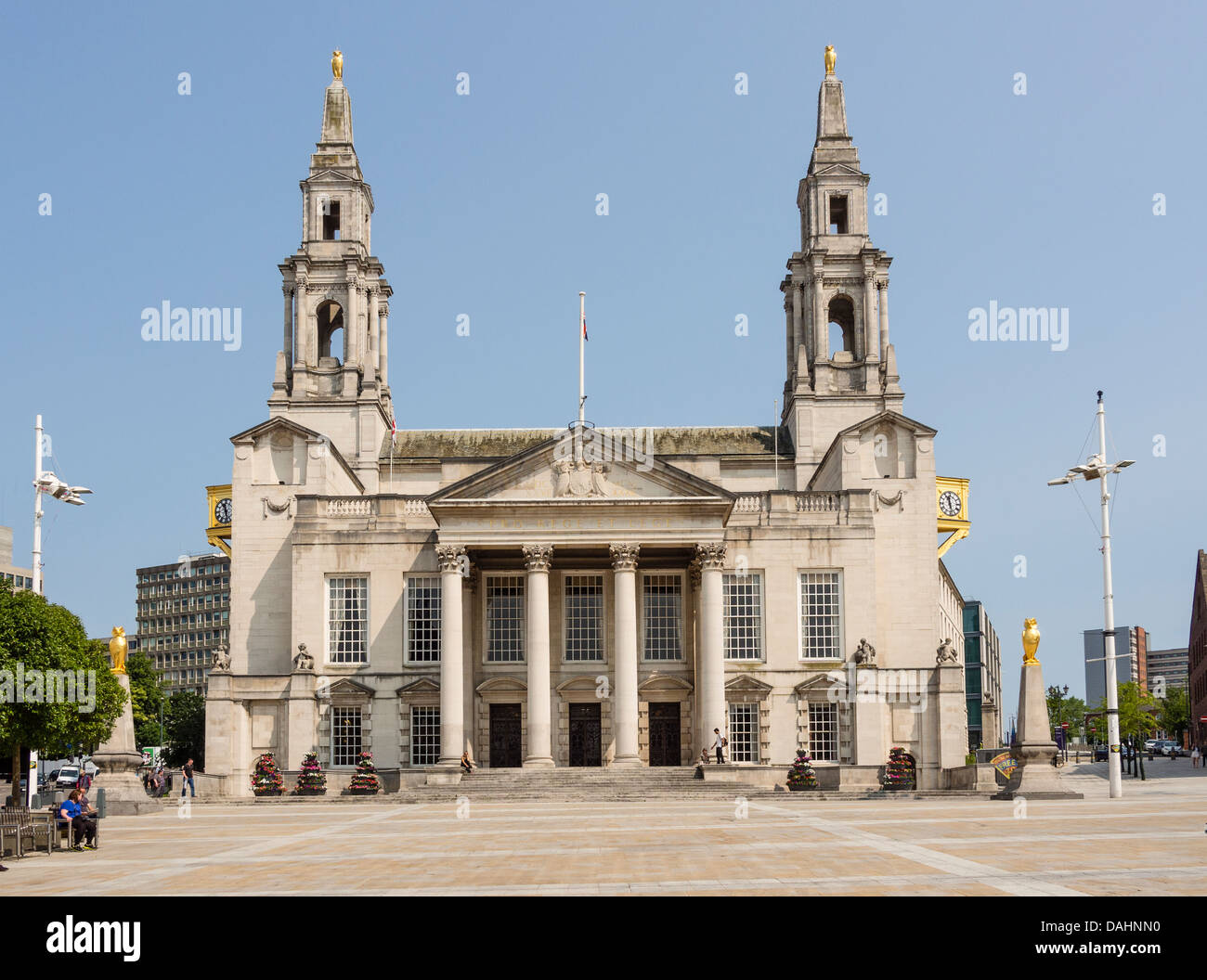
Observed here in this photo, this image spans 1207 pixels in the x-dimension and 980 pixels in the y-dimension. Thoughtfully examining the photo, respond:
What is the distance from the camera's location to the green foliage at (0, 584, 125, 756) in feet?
141

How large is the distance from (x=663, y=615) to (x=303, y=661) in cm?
1529

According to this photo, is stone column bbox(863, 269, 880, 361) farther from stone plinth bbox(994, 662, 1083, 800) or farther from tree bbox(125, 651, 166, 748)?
tree bbox(125, 651, 166, 748)

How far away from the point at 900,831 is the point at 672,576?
3215cm

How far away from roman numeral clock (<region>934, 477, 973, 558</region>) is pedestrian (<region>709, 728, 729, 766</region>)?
25.6m

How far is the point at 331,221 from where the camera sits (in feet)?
244

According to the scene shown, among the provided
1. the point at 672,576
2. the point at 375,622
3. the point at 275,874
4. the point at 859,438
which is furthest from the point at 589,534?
the point at 275,874

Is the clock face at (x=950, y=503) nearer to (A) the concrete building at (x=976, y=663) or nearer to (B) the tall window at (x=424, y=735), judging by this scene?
(B) the tall window at (x=424, y=735)

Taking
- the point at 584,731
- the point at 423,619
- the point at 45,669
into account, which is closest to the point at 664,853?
the point at 45,669

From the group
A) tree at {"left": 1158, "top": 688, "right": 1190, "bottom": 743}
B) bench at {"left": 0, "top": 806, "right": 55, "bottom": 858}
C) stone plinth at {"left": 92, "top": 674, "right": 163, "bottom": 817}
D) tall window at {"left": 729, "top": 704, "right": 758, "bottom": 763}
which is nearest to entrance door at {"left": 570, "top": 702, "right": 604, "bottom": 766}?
tall window at {"left": 729, "top": 704, "right": 758, "bottom": 763}

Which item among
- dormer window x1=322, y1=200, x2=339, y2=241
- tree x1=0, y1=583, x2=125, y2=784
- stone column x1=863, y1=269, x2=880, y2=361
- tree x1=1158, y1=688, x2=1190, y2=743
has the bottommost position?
tree x1=1158, y1=688, x2=1190, y2=743

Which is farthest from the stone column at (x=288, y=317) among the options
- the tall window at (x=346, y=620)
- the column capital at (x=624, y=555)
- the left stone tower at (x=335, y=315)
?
the column capital at (x=624, y=555)
